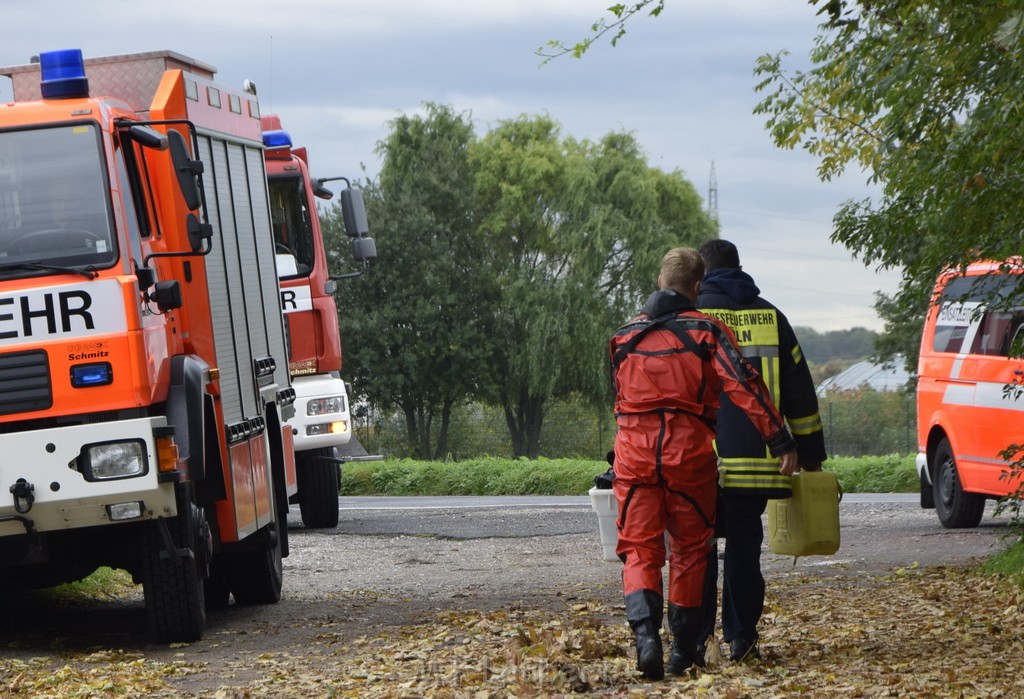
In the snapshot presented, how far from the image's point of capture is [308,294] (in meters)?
17.0

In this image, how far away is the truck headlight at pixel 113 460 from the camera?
333 inches

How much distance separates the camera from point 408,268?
53594mm

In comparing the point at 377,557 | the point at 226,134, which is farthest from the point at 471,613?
the point at 377,557

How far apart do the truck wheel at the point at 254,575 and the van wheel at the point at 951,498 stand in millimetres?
6720

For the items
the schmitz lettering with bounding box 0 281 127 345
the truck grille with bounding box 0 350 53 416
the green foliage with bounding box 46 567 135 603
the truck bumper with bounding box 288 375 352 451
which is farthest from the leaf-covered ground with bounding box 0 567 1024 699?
the truck bumper with bounding box 288 375 352 451

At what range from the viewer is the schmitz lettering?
844 cm

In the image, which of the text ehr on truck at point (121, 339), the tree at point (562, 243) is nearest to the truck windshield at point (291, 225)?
the text ehr on truck at point (121, 339)

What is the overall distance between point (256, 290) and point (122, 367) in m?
2.83

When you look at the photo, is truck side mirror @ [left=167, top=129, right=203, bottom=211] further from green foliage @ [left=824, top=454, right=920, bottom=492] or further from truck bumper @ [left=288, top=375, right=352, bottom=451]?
green foliage @ [left=824, top=454, right=920, bottom=492]

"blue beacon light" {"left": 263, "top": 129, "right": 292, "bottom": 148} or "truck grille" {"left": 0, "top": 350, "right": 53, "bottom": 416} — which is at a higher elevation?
"blue beacon light" {"left": 263, "top": 129, "right": 292, "bottom": 148}

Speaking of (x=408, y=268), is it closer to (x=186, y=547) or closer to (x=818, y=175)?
(x=818, y=175)

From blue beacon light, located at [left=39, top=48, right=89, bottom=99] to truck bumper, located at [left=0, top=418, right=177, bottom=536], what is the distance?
76.6 inches

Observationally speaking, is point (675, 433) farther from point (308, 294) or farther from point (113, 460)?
point (308, 294)

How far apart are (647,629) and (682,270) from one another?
5.24ft
